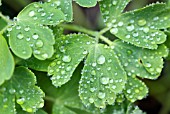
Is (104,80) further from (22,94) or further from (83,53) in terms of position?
(22,94)

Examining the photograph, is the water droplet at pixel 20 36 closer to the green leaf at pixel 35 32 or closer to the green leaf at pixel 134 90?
the green leaf at pixel 35 32

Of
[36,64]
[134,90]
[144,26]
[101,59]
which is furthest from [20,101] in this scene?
[144,26]

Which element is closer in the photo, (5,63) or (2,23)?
(5,63)

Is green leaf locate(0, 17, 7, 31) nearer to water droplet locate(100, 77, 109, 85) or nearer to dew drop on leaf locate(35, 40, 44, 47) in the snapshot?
dew drop on leaf locate(35, 40, 44, 47)

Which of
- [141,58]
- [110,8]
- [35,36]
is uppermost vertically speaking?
[110,8]

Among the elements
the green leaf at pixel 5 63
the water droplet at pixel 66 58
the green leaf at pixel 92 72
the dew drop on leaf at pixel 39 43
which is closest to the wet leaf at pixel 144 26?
the green leaf at pixel 92 72

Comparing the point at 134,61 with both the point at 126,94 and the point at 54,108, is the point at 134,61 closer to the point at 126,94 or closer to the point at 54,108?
the point at 126,94

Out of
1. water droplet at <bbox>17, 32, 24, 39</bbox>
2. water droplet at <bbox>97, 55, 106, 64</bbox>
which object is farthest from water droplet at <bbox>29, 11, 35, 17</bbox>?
water droplet at <bbox>97, 55, 106, 64</bbox>
